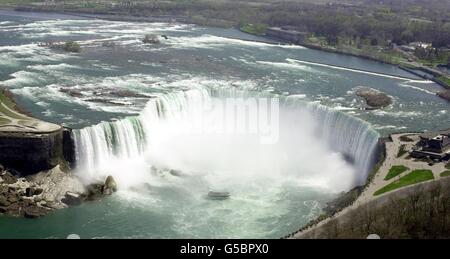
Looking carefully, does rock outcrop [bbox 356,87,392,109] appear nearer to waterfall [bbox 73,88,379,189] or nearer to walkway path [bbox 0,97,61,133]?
waterfall [bbox 73,88,379,189]

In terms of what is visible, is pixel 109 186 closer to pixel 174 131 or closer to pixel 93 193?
pixel 93 193

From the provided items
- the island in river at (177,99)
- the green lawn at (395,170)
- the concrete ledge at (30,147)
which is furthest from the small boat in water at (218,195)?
the concrete ledge at (30,147)

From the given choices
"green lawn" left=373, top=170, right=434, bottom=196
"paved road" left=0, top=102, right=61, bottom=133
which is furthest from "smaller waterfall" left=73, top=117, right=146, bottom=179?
"green lawn" left=373, top=170, right=434, bottom=196

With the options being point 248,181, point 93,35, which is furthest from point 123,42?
point 248,181

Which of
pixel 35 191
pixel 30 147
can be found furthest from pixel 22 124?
pixel 35 191

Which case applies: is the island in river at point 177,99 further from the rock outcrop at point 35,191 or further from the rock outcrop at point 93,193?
the rock outcrop at point 35,191

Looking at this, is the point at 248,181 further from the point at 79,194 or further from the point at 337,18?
the point at 337,18
